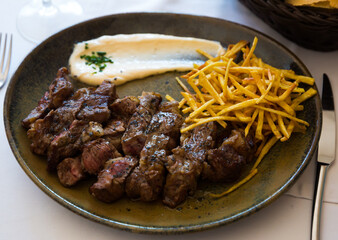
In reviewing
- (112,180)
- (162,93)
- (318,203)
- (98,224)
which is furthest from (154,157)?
(318,203)

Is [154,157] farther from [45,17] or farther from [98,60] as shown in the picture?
[45,17]

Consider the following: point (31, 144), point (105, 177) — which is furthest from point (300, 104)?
point (31, 144)

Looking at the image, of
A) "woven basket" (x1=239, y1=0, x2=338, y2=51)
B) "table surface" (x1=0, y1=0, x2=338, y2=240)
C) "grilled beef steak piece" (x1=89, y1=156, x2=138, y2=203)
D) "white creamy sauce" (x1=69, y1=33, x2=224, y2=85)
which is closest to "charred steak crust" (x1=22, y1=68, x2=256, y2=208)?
"grilled beef steak piece" (x1=89, y1=156, x2=138, y2=203)

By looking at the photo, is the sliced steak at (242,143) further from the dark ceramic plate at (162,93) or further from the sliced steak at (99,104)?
the sliced steak at (99,104)

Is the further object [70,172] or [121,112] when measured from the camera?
[121,112]

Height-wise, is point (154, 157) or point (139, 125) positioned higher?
point (139, 125)

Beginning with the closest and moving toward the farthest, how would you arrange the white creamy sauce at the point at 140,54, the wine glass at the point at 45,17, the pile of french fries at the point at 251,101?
the pile of french fries at the point at 251,101 < the white creamy sauce at the point at 140,54 < the wine glass at the point at 45,17

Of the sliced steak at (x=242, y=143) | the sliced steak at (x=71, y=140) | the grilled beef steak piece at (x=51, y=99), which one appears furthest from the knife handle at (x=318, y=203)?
the grilled beef steak piece at (x=51, y=99)
